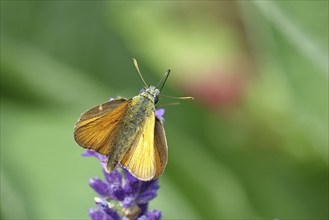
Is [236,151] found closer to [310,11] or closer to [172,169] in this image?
[172,169]

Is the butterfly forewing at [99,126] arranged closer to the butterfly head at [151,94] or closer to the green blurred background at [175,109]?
the butterfly head at [151,94]

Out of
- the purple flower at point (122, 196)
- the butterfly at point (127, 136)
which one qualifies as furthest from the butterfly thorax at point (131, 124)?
the purple flower at point (122, 196)

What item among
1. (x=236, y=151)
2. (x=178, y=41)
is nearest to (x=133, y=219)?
(x=236, y=151)

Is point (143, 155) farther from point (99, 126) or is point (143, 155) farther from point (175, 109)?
point (175, 109)

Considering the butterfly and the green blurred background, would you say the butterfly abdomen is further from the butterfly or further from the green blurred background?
the green blurred background

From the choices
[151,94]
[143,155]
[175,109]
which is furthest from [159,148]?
[175,109]

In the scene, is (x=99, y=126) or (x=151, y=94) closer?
(x=99, y=126)
